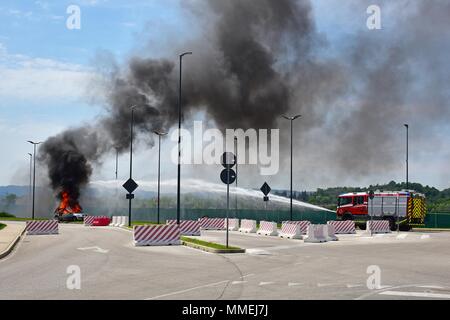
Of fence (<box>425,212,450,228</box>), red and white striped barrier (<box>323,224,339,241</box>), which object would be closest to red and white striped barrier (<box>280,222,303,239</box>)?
red and white striped barrier (<box>323,224,339,241</box>)

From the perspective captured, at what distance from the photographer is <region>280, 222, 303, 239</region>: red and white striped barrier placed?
1416 inches

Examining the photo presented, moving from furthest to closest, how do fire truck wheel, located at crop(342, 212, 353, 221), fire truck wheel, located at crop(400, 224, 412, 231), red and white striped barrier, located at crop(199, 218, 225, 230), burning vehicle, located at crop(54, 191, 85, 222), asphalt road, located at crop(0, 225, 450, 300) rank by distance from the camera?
burning vehicle, located at crop(54, 191, 85, 222), fire truck wheel, located at crop(342, 212, 353, 221), fire truck wheel, located at crop(400, 224, 412, 231), red and white striped barrier, located at crop(199, 218, 225, 230), asphalt road, located at crop(0, 225, 450, 300)

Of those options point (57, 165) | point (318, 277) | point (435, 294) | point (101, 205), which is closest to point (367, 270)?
point (318, 277)

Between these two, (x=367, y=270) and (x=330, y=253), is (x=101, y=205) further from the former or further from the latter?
(x=367, y=270)

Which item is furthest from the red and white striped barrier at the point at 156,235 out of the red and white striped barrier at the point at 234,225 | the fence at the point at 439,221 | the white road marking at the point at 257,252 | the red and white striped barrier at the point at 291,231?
the fence at the point at 439,221

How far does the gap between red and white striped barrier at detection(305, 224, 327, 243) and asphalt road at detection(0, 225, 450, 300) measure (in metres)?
6.84

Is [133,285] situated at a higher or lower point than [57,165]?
lower

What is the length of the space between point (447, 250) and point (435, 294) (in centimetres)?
1541

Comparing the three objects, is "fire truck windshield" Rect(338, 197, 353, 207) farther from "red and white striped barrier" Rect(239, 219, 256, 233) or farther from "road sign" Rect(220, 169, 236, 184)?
"road sign" Rect(220, 169, 236, 184)

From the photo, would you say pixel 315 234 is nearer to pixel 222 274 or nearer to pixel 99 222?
pixel 222 274

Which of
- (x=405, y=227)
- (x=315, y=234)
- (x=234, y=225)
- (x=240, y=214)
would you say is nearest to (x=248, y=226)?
(x=234, y=225)

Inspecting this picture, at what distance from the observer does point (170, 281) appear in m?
14.9
